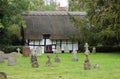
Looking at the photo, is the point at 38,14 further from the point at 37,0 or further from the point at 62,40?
the point at 37,0

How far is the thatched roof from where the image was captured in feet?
124

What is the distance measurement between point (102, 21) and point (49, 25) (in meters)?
7.89

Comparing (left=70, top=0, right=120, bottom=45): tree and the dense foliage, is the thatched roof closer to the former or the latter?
the dense foliage

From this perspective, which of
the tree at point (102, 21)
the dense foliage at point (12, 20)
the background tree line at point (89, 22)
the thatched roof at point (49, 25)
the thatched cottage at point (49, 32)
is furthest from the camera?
the thatched roof at point (49, 25)

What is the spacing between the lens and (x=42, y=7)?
58312 millimetres

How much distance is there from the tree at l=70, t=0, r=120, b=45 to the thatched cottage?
2.27m

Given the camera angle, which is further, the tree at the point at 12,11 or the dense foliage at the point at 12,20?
the dense foliage at the point at 12,20

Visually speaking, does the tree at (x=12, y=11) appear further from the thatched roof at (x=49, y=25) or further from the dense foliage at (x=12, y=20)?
the thatched roof at (x=49, y=25)

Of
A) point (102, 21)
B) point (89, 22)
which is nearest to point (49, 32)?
point (89, 22)

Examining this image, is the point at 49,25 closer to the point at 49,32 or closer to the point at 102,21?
the point at 49,32

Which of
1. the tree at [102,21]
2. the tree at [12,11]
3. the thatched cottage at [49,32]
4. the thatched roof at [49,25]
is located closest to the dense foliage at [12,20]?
the tree at [12,11]

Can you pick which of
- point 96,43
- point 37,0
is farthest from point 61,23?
point 37,0

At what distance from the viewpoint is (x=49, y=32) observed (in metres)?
38.2

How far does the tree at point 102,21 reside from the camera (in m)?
31.8
